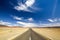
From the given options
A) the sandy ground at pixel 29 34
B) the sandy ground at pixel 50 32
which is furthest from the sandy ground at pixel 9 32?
the sandy ground at pixel 50 32

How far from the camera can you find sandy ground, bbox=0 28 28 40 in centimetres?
157

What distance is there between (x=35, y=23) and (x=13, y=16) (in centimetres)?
29

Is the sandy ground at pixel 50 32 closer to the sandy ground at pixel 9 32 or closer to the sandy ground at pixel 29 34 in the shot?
the sandy ground at pixel 29 34

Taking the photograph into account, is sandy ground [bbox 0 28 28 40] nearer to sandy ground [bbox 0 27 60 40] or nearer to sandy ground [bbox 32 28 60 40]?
sandy ground [bbox 0 27 60 40]

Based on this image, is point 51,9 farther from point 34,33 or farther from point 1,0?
point 1,0

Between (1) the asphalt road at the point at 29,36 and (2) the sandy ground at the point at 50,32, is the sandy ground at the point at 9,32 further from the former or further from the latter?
(2) the sandy ground at the point at 50,32

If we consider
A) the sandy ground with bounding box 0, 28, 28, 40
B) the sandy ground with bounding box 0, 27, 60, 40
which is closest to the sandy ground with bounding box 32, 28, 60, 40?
the sandy ground with bounding box 0, 27, 60, 40

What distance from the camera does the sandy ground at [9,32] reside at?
1569 mm

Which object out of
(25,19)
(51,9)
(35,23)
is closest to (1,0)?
(25,19)

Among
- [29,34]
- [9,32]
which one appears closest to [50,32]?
[29,34]

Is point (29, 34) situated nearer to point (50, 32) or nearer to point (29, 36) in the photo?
point (29, 36)

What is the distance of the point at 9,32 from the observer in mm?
1583

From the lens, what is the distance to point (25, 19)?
159 cm

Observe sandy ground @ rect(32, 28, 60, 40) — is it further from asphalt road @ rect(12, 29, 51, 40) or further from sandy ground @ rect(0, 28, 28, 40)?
sandy ground @ rect(0, 28, 28, 40)
